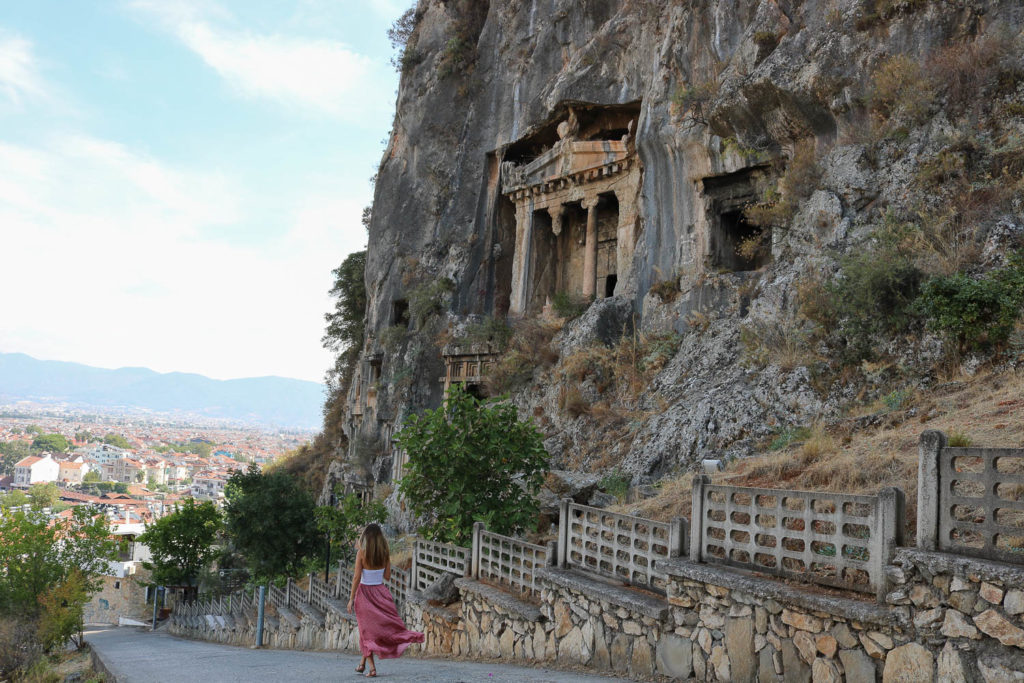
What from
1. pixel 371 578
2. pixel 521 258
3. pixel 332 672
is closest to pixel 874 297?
pixel 371 578

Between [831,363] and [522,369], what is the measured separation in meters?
10.6

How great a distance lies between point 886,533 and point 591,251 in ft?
64.8

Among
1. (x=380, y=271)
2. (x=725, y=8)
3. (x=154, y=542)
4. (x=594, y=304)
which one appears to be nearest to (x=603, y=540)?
(x=594, y=304)

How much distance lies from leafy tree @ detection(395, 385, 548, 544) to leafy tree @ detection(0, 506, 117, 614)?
23.6 metres

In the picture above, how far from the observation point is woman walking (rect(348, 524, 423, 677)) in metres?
7.30

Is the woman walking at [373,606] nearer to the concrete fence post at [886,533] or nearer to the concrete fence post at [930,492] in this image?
the concrete fence post at [886,533]

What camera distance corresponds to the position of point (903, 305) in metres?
11.9

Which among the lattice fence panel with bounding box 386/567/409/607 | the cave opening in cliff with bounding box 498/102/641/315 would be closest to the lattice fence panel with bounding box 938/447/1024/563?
the lattice fence panel with bounding box 386/567/409/607

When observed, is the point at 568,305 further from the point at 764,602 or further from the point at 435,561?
the point at 764,602

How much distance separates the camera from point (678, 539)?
23.3 feet

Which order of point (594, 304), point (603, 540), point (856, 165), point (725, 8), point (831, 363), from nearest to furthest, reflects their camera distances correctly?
point (603, 540) → point (831, 363) → point (856, 165) → point (725, 8) → point (594, 304)

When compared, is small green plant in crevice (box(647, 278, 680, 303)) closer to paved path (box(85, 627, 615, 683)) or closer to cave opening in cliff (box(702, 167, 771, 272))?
cave opening in cliff (box(702, 167, 771, 272))

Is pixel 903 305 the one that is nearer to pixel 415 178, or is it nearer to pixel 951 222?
pixel 951 222

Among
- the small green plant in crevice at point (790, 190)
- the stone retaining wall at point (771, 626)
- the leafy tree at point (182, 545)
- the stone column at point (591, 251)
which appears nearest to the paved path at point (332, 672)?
the stone retaining wall at point (771, 626)
